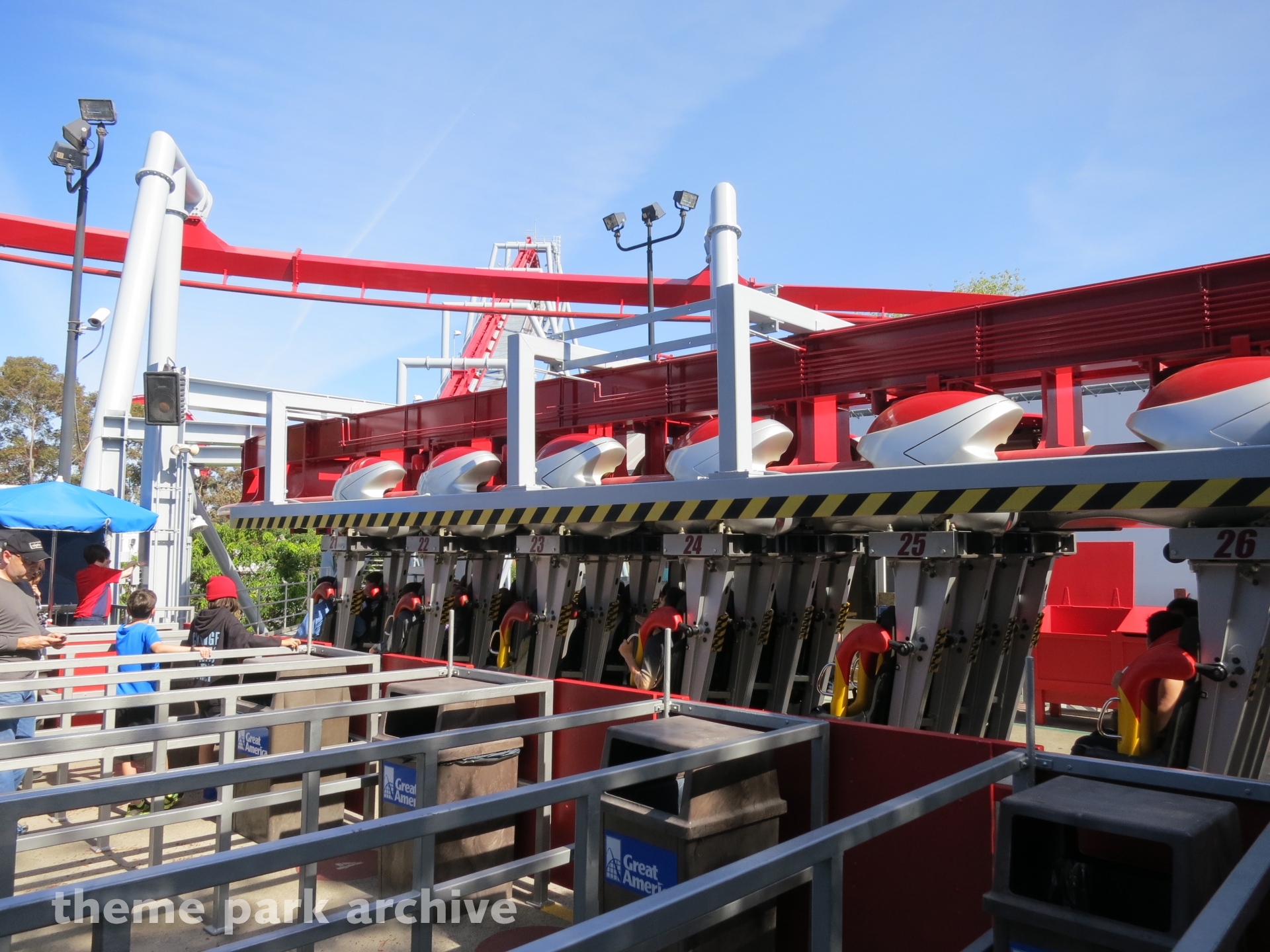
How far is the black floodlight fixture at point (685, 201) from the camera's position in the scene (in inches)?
523

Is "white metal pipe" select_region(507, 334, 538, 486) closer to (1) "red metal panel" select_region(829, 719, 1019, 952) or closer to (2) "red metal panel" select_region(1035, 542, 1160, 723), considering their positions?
(1) "red metal panel" select_region(829, 719, 1019, 952)

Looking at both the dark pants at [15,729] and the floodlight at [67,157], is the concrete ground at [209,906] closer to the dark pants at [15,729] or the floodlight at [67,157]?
the dark pants at [15,729]

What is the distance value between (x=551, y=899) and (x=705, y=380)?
3.69 m

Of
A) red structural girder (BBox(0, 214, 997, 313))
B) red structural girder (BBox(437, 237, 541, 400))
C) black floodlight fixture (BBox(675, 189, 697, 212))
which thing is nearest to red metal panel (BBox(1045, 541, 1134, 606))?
red structural girder (BBox(0, 214, 997, 313))

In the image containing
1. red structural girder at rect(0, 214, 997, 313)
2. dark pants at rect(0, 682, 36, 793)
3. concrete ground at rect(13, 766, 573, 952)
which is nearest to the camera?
concrete ground at rect(13, 766, 573, 952)

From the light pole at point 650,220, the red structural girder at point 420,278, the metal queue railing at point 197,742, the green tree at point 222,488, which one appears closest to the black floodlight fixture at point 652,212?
the light pole at point 650,220

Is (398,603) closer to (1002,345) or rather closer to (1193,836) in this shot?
(1002,345)

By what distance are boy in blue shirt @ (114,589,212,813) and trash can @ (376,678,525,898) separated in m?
1.93

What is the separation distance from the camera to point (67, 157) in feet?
38.8

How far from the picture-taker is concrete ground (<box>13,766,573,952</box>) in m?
4.26

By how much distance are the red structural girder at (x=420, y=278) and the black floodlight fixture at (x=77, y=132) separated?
4.73 m

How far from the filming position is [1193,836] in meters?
2.33

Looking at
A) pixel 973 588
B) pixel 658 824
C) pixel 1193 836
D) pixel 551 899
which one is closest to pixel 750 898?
pixel 658 824

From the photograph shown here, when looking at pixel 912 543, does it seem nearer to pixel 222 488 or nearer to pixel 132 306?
pixel 132 306
